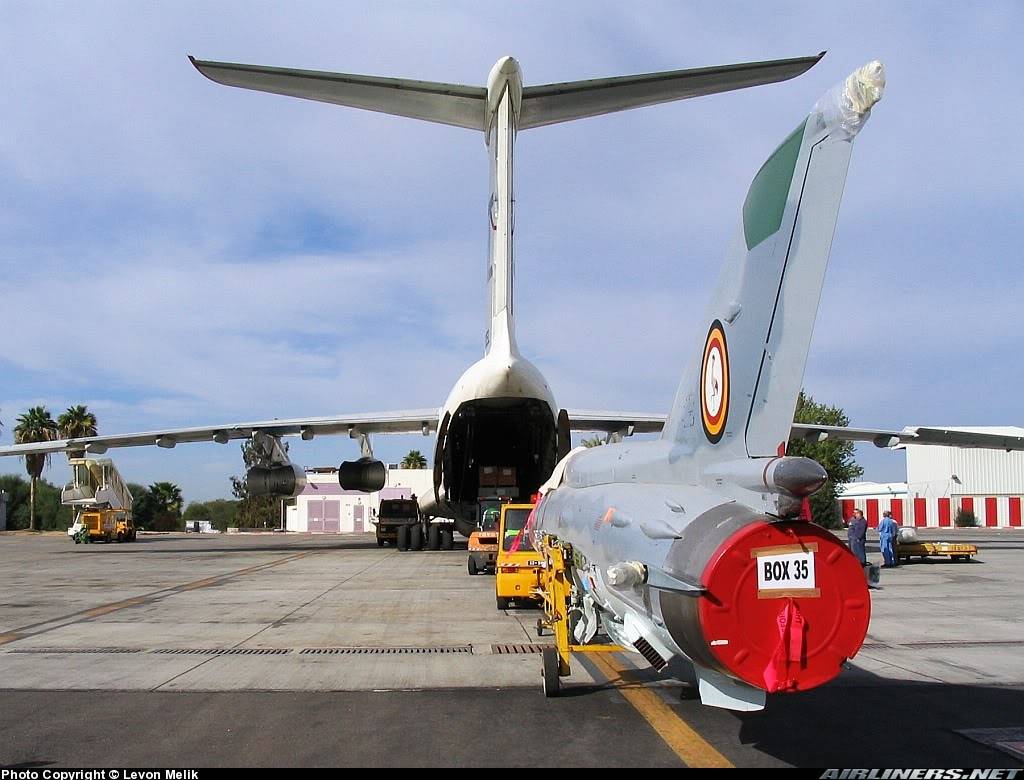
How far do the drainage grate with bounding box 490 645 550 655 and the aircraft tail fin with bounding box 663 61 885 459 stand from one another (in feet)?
14.8

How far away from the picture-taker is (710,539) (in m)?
4.64

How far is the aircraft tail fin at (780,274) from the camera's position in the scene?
15.6 ft

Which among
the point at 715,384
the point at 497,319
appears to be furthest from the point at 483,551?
the point at 715,384

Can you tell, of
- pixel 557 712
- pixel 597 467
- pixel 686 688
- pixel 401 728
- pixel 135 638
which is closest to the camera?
pixel 401 728

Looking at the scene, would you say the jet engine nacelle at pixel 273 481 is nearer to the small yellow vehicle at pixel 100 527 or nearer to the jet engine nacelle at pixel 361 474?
the jet engine nacelle at pixel 361 474

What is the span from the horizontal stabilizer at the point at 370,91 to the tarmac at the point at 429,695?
27.2 feet

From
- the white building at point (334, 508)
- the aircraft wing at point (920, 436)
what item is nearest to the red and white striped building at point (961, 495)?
the white building at point (334, 508)

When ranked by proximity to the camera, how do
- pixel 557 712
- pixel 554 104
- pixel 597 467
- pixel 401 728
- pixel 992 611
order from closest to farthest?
pixel 401 728 → pixel 557 712 → pixel 597 467 → pixel 992 611 → pixel 554 104

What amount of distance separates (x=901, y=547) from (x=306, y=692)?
1818 cm

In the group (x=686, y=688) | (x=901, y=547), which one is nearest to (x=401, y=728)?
(x=686, y=688)

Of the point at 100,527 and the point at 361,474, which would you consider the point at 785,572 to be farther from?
the point at 100,527

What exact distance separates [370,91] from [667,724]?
14349mm

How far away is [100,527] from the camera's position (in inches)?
1453

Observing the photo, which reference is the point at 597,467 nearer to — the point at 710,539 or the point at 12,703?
the point at 710,539
